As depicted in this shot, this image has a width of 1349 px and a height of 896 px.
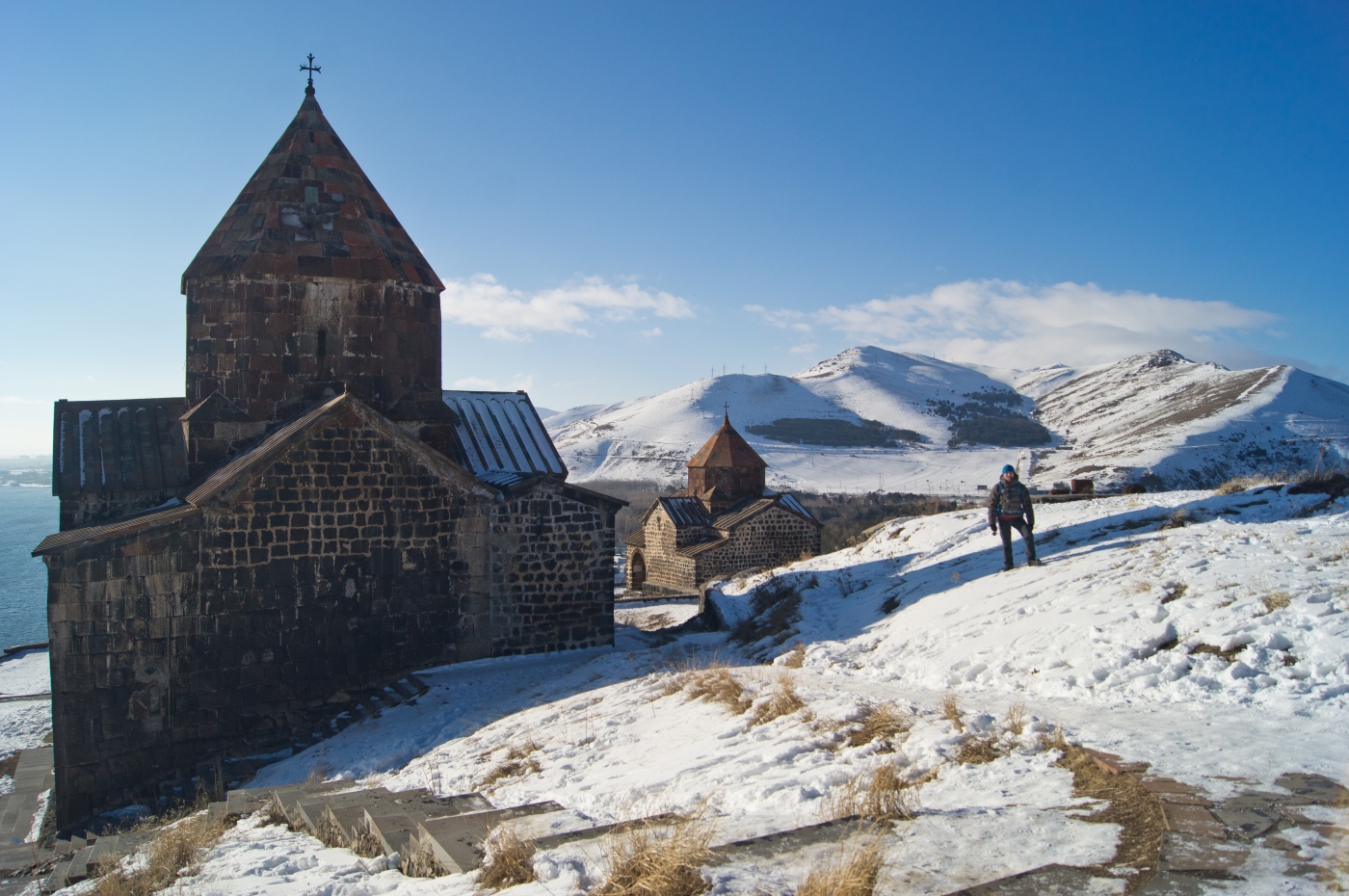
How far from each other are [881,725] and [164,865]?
3981 millimetres

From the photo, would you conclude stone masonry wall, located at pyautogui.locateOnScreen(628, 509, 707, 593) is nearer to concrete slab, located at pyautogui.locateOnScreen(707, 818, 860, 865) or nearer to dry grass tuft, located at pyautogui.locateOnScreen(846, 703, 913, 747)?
dry grass tuft, located at pyautogui.locateOnScreen(846, 703, 913, 747)

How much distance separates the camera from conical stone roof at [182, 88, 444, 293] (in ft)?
36.3

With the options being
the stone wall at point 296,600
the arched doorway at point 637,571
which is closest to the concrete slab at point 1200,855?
the stone wall at point 296,600

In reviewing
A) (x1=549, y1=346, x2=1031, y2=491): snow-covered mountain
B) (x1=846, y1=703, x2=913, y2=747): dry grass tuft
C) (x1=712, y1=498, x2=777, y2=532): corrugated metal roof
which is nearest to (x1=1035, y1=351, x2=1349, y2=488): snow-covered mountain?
(x1=549, y1=346, x2=1031, y2=491): snow-covered mountain

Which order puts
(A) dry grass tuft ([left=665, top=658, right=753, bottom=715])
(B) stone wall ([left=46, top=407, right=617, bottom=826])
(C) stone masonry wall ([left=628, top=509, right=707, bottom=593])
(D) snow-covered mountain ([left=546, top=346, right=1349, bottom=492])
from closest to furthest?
1. (A) dry grass tuft ([left=665, top=658, right=753, bottom=715])
2. (B) stone wall ([left=46, top=407, right=617, bottom=826])
3. (C) stone masonry wall ([left=628, top=509, right=707, bottom=593])
4. (D) snow-covered mountain ([left=546, top=346, right=1349, bottom=492])

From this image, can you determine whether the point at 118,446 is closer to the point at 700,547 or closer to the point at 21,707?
the point at 21,707

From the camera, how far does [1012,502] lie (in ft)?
30.1

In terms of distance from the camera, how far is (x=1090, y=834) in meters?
3.18

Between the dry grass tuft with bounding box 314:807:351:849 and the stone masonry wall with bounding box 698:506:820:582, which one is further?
the stone masonry wall with bounding box 698:506:820:582

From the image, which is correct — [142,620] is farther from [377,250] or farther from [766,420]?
[766,420]

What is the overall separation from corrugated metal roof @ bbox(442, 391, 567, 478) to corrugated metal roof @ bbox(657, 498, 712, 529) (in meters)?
12.8

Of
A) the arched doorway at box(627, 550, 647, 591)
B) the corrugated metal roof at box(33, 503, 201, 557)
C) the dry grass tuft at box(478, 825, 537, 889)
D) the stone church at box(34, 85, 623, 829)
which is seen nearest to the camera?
the dry grass tuft at box(478, 825, 537, 889)

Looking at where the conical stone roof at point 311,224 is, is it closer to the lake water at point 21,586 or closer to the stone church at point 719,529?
the lake water at point 21,586

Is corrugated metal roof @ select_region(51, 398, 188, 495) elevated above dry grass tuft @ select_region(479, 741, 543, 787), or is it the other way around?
corrugated metal roof @ select_region(51, 398, 188, 495)
